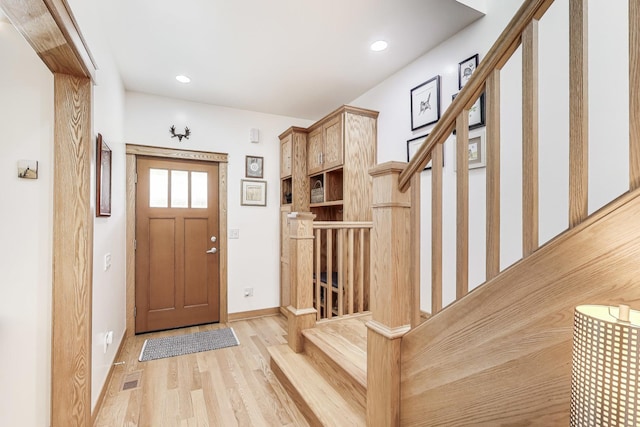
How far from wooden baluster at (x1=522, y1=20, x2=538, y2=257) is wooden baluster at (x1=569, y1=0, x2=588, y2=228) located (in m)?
0.10

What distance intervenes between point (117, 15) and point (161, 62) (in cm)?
63

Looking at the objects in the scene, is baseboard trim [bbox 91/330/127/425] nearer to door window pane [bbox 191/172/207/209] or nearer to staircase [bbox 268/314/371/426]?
staircase [bbox 268/314/371/426]

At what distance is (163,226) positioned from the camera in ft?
11.6

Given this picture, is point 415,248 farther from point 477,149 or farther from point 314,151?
point 314,151

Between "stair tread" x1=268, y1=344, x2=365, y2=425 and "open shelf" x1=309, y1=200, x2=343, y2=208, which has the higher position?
"open shelf" x1=309, y1=200, x2=343, y2=208

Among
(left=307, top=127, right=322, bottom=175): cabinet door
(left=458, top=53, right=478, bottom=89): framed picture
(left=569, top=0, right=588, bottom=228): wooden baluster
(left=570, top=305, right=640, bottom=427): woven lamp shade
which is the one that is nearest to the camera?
(left=570, top=305, right=640, bottom=427): woven lamp shade

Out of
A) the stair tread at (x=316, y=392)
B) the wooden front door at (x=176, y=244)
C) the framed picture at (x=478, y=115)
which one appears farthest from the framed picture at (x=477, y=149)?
the wooden front door at (x=176, y=244)

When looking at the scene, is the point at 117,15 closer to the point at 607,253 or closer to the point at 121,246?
the point at 121,246

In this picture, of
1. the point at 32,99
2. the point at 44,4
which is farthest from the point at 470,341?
the point at 32,99

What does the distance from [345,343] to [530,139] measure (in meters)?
1.78

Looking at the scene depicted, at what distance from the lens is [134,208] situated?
3379 millimetres

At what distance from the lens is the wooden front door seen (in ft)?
11.3

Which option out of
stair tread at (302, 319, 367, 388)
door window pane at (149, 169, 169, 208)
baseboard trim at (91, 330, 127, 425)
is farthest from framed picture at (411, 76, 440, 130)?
baseboard trim at (91, 330, 127, 425)

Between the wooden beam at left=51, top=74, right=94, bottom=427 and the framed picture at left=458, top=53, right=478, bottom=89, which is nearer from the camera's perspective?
the wooden beam at left=51, top=74, right=94, bottom=427
